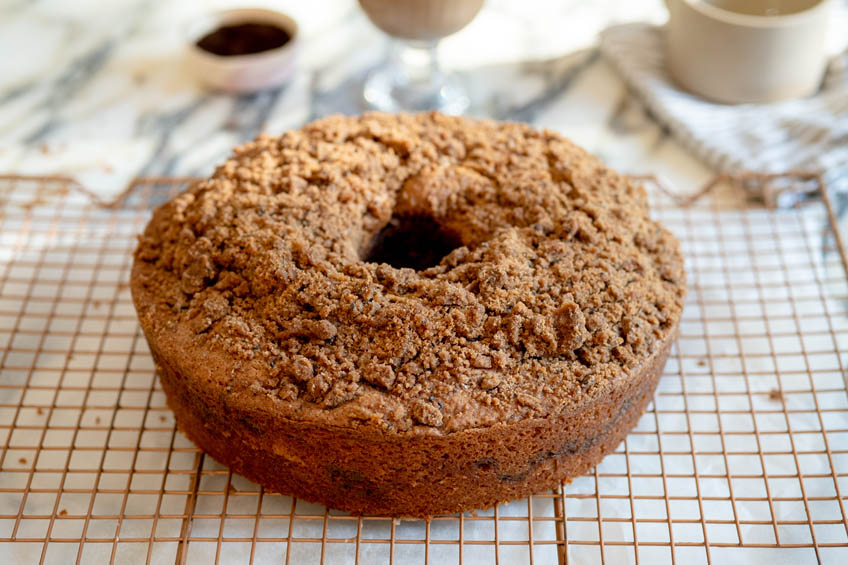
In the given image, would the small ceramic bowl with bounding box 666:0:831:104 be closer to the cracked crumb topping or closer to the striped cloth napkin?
the striped cloth napkin

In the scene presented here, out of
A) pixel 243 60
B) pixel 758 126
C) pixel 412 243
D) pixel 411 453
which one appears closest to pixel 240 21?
pixel 243 60

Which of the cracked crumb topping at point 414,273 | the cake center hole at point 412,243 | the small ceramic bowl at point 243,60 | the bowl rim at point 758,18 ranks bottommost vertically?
the small ceramic bowl at point 243,60

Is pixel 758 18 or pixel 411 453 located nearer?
pixel 411 453

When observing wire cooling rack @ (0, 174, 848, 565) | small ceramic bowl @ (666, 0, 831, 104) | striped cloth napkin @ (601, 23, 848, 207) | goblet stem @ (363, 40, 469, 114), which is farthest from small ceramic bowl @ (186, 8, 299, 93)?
small ceramic bowl @ (666, 0, 831, 104)

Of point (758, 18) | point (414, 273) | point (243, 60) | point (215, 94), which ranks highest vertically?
point (758, 18)

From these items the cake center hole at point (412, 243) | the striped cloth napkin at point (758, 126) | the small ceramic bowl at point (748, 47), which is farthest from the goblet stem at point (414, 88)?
the cake center hole at point (412, 243)

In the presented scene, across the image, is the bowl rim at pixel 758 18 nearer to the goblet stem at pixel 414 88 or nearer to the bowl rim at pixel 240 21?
the goblet stem at pixel 414 88

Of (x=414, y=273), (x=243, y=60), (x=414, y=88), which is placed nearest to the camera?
(x=414, y=273)

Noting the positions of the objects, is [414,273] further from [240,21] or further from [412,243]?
[240,21]

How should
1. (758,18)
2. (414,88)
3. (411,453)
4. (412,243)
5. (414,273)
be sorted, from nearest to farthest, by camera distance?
(411,453) → (414,273) → (412,243) → (758,18) → (414,88)
